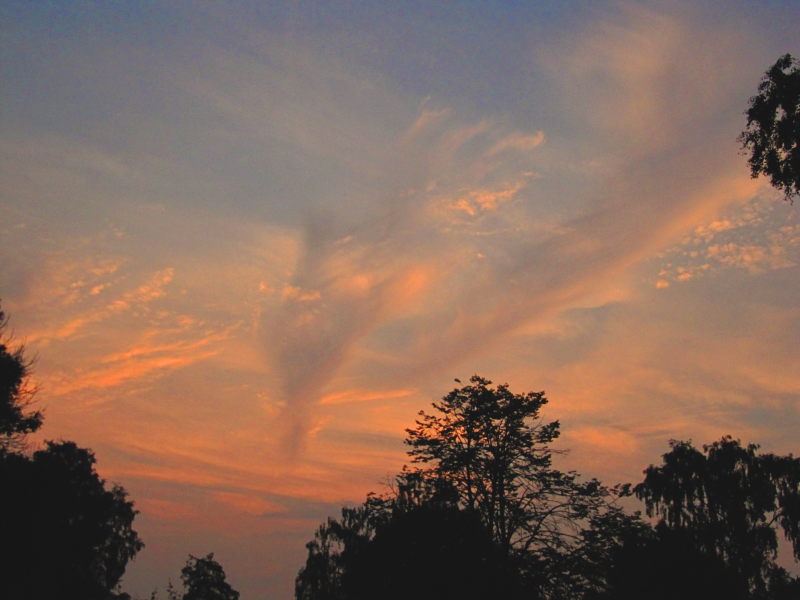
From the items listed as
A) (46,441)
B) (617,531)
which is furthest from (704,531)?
(46,441)

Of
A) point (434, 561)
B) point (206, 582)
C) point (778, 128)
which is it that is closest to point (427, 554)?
point (434, 561)

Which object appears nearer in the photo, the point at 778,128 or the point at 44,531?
the point at 778,128

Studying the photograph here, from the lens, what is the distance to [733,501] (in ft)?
151

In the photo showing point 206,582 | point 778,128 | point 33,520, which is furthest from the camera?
point 206,582

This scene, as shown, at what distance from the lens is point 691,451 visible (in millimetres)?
49531

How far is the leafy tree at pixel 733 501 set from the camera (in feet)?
145

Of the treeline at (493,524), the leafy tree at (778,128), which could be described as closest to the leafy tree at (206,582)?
the treeline at (493,524)

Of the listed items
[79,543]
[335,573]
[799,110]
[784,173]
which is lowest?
[335,573]

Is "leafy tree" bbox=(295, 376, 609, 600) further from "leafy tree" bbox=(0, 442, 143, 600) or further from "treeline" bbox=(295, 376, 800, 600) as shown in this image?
"leafy tree" bbox=(0, 442, 143, 600)

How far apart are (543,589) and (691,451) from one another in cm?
2938

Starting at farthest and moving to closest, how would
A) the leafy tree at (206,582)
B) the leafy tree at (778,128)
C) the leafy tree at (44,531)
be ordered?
the leafy tree at (206,582), the leafy tree at (44,531), the leafy tree at (778,128)

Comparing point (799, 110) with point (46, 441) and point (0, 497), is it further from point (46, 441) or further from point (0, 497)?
point (46, 441)

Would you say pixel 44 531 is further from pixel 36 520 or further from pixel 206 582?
pixel 206 582

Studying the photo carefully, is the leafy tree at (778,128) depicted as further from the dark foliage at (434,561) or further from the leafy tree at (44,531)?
the leafy tree at (44,531)
